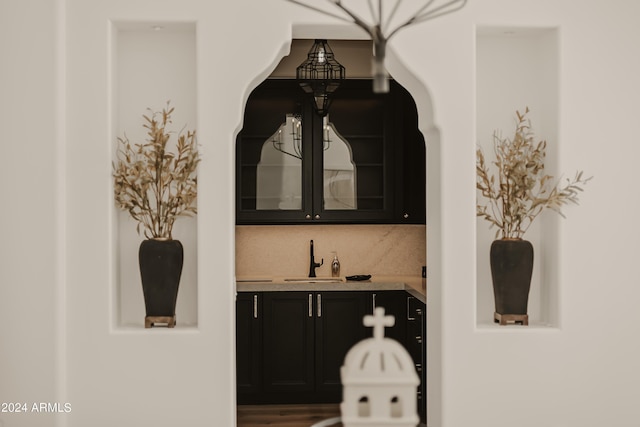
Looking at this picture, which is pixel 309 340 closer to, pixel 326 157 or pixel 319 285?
pixel 319 285

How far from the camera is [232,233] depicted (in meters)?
3.79

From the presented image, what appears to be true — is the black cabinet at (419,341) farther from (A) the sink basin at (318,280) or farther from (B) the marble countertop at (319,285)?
(A) the sink basin at (318,280)

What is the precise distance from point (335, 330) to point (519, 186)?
259 cm

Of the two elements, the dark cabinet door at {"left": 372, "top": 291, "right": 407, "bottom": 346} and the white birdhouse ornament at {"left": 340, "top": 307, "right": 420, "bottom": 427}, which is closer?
the white birdhouse ornament at {"left": 340, "top": 307, "right": 420, "bottom": 427}

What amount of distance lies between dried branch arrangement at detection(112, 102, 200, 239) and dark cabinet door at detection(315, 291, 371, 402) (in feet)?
7.54

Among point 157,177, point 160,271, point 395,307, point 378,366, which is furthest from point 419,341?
point 378,366

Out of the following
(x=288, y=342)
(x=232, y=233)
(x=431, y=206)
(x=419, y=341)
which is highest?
(x=431, y=206)

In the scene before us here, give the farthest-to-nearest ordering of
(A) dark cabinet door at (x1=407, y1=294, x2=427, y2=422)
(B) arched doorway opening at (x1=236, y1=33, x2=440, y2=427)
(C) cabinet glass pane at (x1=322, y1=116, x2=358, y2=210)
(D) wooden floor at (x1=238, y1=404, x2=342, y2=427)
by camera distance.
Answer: (C) cabinet glass pane at (x1=322, y1=116, x2=358, y2=210) → (D) wooden floor at (x1=238, y1=404, x2=342, y2=427) → (A) dark cabinet door at (x1=407, y1=294, x2=427, y2=422) → (B) arched doorway opening at (x1=236, y1=33, x2=440, y2=427)

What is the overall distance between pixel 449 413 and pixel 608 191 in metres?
1.49

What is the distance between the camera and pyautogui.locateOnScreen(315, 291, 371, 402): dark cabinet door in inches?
233

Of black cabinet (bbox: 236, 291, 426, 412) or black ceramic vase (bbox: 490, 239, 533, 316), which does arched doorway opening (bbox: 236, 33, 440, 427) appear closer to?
black ceramic vase (bbox: 490, 239, 533, 316)

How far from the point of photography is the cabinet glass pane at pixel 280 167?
6156 millimetres

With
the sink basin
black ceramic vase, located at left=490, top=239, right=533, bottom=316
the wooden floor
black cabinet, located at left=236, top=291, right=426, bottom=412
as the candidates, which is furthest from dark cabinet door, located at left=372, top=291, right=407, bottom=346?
black ceramic vase, located at left=490, top=239, right=533, bottom=316

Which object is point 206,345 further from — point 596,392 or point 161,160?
point 596,392
